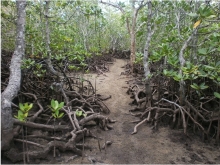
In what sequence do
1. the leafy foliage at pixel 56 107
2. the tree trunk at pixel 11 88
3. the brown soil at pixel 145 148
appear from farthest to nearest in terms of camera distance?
the brown soil at pixel 145 148, the tree trunk at pixel 11 88, the leafy foliage at pixel 56 107

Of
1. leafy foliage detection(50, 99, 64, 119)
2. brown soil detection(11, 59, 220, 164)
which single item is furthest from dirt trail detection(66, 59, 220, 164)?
leafy foliage detection(50, 99, 64, 119)

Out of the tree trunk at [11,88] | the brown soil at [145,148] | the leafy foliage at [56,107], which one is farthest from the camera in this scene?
the brown soil at [145,148]

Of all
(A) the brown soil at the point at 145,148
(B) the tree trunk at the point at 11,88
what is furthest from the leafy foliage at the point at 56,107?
(A) the brown soil at the point at 145,148

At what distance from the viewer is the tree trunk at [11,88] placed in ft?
8.15

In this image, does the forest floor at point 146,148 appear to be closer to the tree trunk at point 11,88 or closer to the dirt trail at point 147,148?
the dirt trail at point 147,148

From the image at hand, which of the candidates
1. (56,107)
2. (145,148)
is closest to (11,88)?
(56,107)

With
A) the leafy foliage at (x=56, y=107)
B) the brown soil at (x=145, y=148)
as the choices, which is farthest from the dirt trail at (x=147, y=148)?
the leafy foliage at (x=56, y=107)

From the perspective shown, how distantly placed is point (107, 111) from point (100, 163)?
2.01 m

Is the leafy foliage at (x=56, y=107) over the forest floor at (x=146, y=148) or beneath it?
over

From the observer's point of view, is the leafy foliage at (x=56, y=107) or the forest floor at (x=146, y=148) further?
the forest floor at (x=146, y=148)

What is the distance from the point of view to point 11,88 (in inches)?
108

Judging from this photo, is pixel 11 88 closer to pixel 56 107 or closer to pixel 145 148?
pixel 56 107

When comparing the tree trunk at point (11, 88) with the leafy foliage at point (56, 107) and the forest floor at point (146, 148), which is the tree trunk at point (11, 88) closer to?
the leafy foliage at point (56, 107)

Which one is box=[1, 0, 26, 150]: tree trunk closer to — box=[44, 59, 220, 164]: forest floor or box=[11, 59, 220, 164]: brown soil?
box=[11, 59, 220, 164]: brown soil
